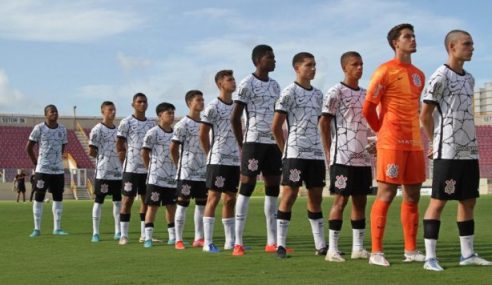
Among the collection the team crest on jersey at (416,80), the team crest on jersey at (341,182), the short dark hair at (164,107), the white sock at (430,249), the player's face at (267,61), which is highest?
the player's face at (267,61)

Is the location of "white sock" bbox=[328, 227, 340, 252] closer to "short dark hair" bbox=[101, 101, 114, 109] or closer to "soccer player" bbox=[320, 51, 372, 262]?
"soccer player" bbox=[320, 51, 372, 262]

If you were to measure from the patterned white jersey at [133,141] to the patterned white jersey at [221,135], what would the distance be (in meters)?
2.54

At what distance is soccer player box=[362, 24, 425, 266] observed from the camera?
7.80m

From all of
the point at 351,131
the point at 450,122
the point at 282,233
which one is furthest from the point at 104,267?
the point at 450,122

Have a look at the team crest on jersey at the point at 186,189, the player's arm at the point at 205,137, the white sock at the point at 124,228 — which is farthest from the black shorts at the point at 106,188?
the player's arm at the point at 205,137

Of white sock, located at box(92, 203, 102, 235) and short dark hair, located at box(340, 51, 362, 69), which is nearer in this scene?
short dark hair, located at box(340, 51, 362, 69)

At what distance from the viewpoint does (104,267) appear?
28.1 feet

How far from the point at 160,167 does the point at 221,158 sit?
2046 millimetres

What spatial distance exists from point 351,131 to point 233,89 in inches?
94.5

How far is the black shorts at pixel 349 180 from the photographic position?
8742 millimetres

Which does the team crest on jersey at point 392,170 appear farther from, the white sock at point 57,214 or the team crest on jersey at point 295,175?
the white sock at point 57,214

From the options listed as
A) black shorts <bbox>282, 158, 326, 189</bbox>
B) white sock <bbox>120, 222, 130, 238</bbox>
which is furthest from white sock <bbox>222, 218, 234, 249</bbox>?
white sock <bbox>120, 222, 130, 238</bbox>

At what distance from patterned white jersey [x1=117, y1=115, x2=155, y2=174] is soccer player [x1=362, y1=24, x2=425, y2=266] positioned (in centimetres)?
583

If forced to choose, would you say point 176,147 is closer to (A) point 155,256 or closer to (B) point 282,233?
(A) point 155,256
